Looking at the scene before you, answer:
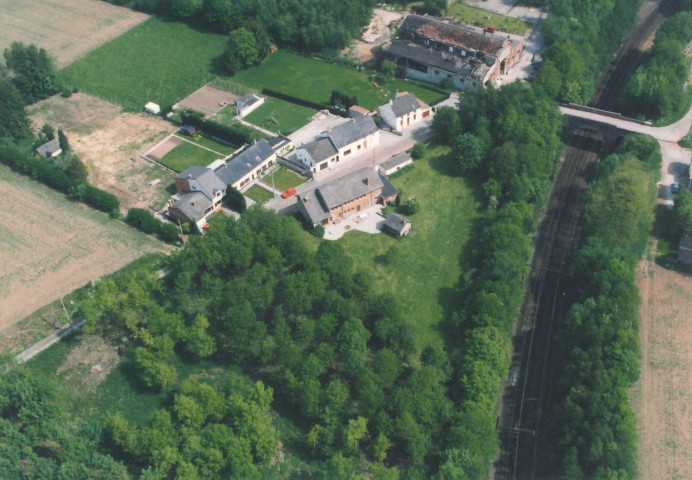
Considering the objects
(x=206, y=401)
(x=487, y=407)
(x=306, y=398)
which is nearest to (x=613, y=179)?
(x=487, y=407)

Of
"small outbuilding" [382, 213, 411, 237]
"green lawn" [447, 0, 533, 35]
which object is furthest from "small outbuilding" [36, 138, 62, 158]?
"green lawn" [447, 0, 533, 35]

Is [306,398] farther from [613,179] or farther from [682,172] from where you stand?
[682,172]

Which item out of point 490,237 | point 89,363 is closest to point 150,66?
point 89,363

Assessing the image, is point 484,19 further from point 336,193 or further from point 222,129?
point 336,193

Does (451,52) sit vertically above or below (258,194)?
above

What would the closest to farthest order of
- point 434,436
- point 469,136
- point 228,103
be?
point 434,436 → point 469,136 → point 228,103

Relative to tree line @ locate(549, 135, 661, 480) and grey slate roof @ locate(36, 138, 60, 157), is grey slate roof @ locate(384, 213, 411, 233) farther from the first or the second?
grey slate roof @ locate(36, 138, 60, 157)
